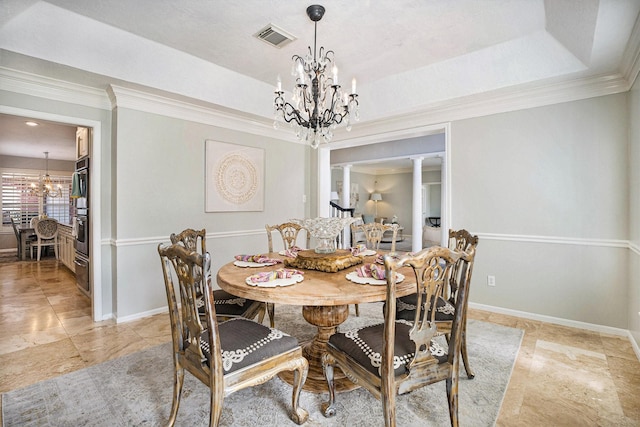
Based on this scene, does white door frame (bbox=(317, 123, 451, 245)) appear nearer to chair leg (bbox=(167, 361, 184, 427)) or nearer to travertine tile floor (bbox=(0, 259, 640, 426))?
travertine tile floor (bbox=(0, 259, 640, 426))

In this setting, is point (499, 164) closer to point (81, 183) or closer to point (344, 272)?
point (344, 272)

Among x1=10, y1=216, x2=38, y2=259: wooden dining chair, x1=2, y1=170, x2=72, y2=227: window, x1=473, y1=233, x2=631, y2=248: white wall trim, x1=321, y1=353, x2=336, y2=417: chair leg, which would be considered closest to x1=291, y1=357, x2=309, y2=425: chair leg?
x1=321, y1=353, x2=336, y2=417: chair leg

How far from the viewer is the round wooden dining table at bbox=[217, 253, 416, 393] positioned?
1.51m

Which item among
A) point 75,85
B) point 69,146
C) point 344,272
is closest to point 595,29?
point 344,272

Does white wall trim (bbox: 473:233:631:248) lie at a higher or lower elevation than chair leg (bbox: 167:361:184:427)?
higher

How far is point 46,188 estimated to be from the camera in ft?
25.9

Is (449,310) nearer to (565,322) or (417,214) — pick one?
(565,322)

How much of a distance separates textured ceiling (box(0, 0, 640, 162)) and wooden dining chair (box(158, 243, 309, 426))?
2.06 metres

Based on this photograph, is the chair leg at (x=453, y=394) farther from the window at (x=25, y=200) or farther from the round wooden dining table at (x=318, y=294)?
the window at (x=25, y=200)

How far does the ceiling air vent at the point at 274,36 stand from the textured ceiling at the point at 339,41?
2.0 inches

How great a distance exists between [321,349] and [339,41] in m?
2.64

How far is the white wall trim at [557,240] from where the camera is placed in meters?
2.75

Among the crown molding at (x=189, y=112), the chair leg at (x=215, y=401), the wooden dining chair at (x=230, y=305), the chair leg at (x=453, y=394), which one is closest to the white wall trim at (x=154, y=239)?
the wooden dining chair at (x=230, y=305)

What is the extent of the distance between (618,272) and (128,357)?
166 inches
